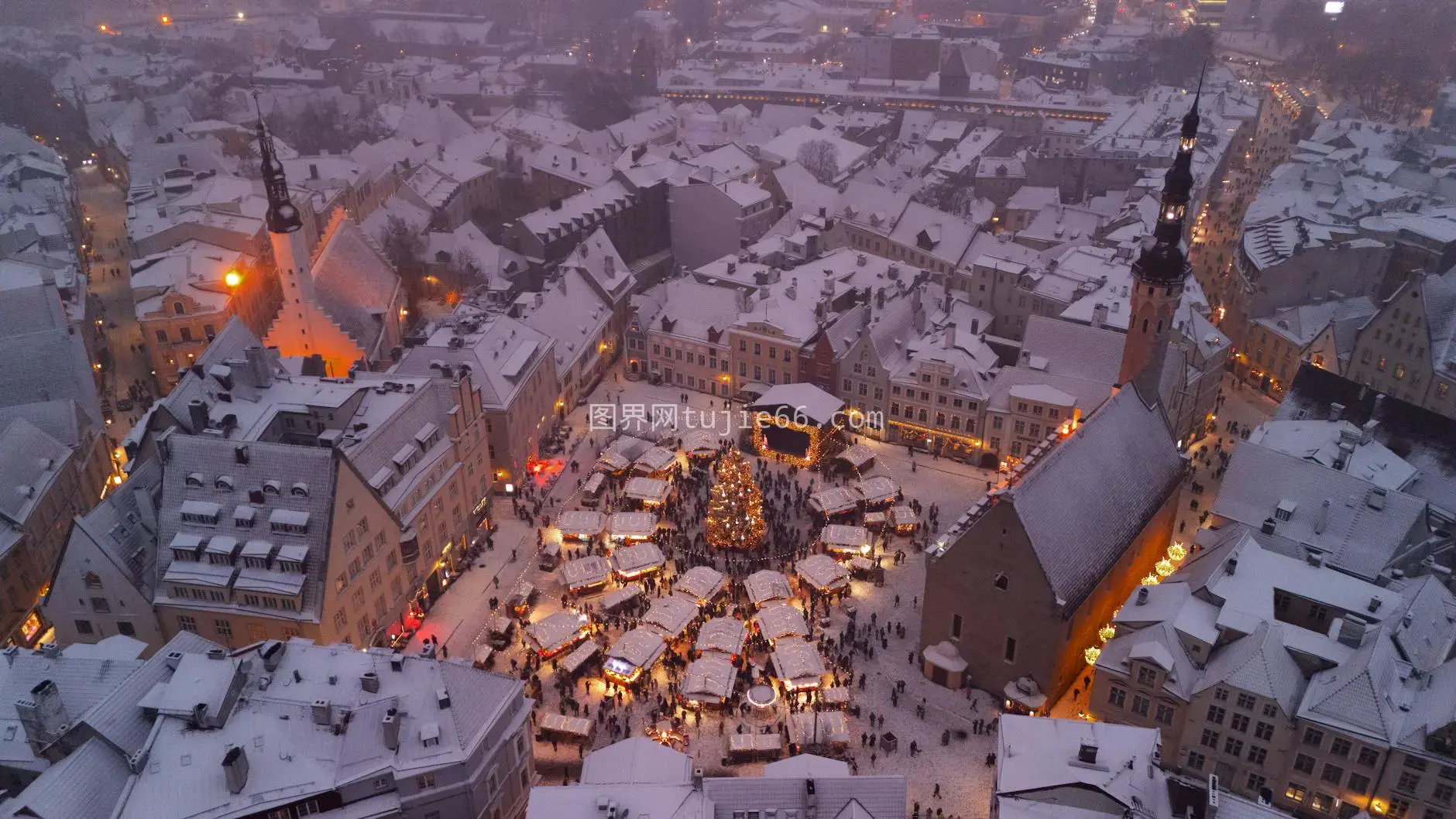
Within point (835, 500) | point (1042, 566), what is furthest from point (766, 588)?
point (1042, 566)

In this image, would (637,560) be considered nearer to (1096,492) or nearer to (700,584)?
(700,584)

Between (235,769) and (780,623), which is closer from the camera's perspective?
(235,769)

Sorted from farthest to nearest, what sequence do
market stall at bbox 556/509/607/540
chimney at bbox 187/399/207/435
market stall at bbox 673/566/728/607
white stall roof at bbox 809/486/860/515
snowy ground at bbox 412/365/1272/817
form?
white stall roof at bbox 809/486/860/515 < market stall at bbox 556/509/607/540 < market stall at bbox 673/566/728/607 < chimney at bbox 187/399/207/435 < snowy ground at bbox 412/365/1272/817

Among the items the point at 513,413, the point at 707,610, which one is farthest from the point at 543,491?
the point at 707,610

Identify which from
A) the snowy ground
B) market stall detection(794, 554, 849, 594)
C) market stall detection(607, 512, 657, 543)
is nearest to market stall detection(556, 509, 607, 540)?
market stall detection(607, 512, 657, 543)

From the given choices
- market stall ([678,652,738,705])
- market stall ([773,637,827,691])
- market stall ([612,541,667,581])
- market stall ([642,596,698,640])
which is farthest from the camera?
market stall ([612,541,667,581])

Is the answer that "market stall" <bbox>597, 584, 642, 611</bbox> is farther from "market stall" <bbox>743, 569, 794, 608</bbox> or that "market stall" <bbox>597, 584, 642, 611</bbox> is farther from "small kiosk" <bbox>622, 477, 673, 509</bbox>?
"small kiosk" <bbox>622, 477, 673, 509</bbox>
